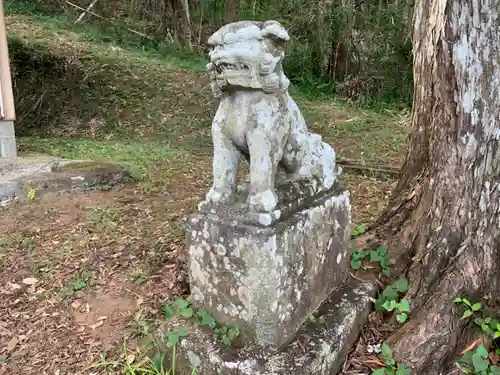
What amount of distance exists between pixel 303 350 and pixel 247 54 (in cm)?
134

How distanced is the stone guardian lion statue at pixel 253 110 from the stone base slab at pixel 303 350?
2.14ft

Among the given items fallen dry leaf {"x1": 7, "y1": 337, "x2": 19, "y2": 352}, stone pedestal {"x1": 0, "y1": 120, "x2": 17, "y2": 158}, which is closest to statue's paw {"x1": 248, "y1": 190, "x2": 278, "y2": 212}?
fallen dry leaf {"x1": 7, "y1": 337, "x2": 19, "y2": 352}

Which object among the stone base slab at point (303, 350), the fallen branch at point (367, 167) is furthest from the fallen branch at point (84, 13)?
the stone base slab at point (303, 350)

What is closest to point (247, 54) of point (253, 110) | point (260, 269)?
point (253, 110)

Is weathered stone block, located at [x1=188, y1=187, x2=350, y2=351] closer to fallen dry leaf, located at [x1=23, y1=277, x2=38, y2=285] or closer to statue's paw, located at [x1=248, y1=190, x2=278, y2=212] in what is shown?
statue's paw, located at [x1=248, y1=190, x2=278, y2=212]

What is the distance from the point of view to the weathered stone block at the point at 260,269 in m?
2.34

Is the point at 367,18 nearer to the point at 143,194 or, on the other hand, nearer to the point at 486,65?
the point at 143,194

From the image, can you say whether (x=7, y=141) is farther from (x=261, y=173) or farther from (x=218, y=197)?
(x=261, y=173)

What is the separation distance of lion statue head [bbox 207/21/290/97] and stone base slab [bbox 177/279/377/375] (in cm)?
117

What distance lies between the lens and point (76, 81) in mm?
9133

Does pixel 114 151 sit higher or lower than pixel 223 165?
lower

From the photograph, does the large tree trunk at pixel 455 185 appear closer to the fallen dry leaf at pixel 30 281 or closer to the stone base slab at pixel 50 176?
the fallen dry leaf at pixel 30 281

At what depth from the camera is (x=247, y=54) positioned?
220 cm

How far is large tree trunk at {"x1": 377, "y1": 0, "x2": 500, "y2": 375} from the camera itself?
271 centimetres
